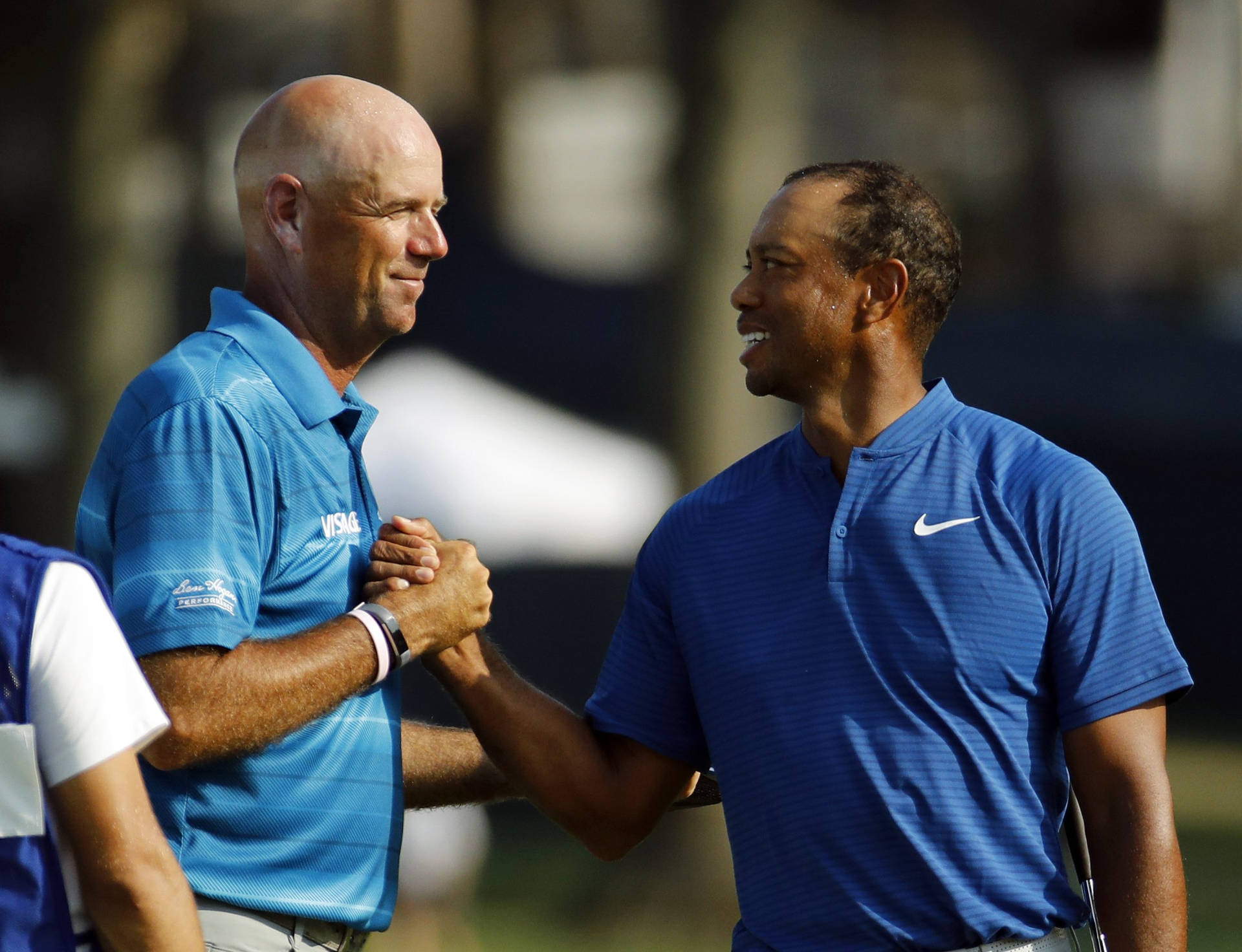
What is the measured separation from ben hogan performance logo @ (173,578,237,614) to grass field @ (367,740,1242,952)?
6251mm

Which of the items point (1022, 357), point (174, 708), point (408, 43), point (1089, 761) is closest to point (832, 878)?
point (1089, 761)

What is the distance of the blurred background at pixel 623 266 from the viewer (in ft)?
34.3

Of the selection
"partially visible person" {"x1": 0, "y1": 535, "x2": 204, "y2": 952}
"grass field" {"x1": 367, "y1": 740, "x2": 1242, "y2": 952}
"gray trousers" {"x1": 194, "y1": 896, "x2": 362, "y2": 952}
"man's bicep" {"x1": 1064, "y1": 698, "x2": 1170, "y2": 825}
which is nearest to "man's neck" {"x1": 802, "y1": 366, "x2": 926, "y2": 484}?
"man's bicep" {"x1": 1064, "y1": 698, "x2": 1170, "y2": 825}

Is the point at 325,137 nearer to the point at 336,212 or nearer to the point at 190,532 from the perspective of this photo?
the point at 336,212

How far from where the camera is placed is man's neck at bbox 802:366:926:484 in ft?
12.8

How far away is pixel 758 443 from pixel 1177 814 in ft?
17.4

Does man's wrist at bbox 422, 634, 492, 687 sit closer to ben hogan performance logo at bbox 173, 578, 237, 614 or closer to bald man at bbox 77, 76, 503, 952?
bald man at bbox 77, 76, 503, 952

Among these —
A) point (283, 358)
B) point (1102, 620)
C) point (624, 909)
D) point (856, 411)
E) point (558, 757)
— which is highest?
point (283, 358)

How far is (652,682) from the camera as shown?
157 inches

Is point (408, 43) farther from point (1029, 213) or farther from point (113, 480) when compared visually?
point (113, 480)

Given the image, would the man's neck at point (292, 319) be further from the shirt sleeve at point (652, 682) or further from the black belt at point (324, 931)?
the black belt at point (324, 931)

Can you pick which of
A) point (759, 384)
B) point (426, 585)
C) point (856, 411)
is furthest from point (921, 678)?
point (426, 585)

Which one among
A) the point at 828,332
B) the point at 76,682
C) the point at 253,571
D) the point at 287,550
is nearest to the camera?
the point at 76,682

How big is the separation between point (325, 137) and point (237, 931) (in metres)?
1.62
